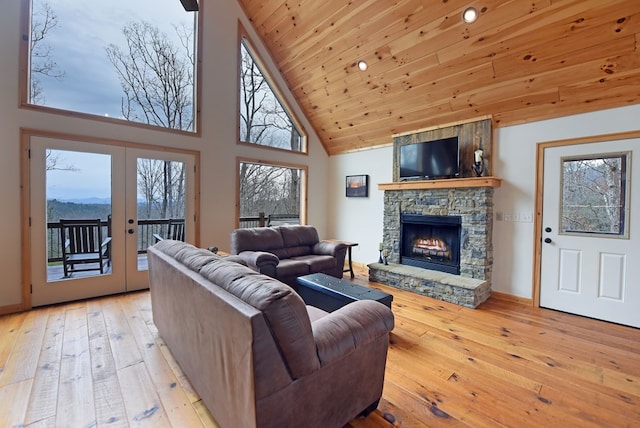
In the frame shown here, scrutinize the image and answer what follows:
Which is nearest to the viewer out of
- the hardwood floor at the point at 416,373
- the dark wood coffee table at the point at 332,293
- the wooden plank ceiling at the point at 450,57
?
the hardwood floor at the point at 416,373

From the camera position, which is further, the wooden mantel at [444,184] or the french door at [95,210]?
the wooden mantel at [444,184]

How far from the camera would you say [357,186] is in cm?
594

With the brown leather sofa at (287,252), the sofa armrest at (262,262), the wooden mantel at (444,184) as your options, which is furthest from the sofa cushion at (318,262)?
the wooden mantel at (444,184)

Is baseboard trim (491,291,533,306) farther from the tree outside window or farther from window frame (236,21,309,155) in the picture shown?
window frame (236,21,309,155)

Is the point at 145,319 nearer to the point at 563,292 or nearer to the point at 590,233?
the point at 563,292

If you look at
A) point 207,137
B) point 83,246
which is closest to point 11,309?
point 83,246

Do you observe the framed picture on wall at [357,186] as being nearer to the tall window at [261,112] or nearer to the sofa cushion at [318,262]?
the tall window at [261,112]

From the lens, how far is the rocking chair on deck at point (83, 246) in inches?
141

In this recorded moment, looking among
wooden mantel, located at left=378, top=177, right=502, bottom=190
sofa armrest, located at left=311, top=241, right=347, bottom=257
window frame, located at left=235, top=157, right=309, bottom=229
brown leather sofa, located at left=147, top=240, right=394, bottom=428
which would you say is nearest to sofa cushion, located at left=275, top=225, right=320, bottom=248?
sofa armrest, located at left=311, top=241, right=347, bottom=257

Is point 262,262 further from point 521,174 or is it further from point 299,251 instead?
point 521,174

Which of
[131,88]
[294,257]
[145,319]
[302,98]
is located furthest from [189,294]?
[302,98]

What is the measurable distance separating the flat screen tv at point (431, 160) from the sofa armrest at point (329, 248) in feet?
5.22

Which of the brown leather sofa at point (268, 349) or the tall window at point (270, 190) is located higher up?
the tall window at point (270, 190)

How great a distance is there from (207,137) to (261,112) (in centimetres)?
133
